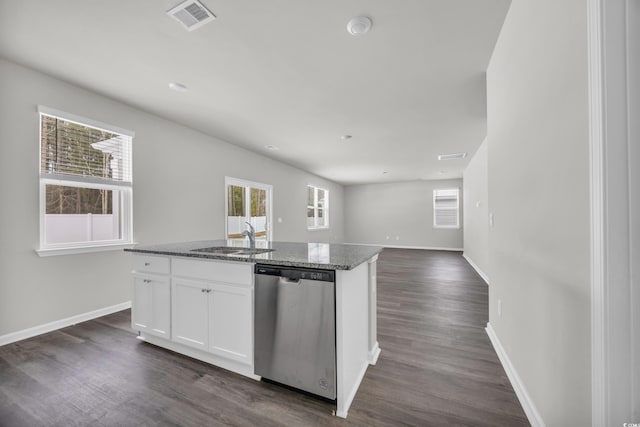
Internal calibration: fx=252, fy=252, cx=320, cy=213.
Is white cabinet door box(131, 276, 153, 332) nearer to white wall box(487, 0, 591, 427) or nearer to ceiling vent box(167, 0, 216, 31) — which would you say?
ceiling vent box(167, 0, 216, 31)

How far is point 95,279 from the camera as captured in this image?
3.02 meters

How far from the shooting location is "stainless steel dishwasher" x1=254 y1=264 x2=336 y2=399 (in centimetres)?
155

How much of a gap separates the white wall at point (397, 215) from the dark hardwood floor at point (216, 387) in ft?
23.4

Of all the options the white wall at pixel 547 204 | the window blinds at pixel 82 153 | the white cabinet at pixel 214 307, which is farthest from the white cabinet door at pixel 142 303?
the white wall at pixel 547 204

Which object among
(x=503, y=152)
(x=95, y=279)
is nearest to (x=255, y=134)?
(x=95, y=279)

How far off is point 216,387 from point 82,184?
2813 millimetres

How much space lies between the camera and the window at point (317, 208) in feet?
27.2

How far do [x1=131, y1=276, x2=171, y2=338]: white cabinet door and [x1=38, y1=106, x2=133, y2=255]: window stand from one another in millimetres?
1230

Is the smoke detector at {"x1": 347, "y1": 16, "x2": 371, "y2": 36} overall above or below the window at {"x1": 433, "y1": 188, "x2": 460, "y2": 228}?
above

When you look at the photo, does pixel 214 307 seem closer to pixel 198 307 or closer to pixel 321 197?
pixel 198 307

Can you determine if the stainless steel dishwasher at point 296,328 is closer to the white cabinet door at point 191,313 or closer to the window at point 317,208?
the white cabinet door at point 191,313

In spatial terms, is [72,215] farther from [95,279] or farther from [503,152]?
[503,152]

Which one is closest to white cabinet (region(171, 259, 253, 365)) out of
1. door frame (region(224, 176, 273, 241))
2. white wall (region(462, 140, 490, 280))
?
door frame (region(224, 176, 273, 241))

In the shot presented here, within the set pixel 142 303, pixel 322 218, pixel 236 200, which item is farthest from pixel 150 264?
pixel 322 218
